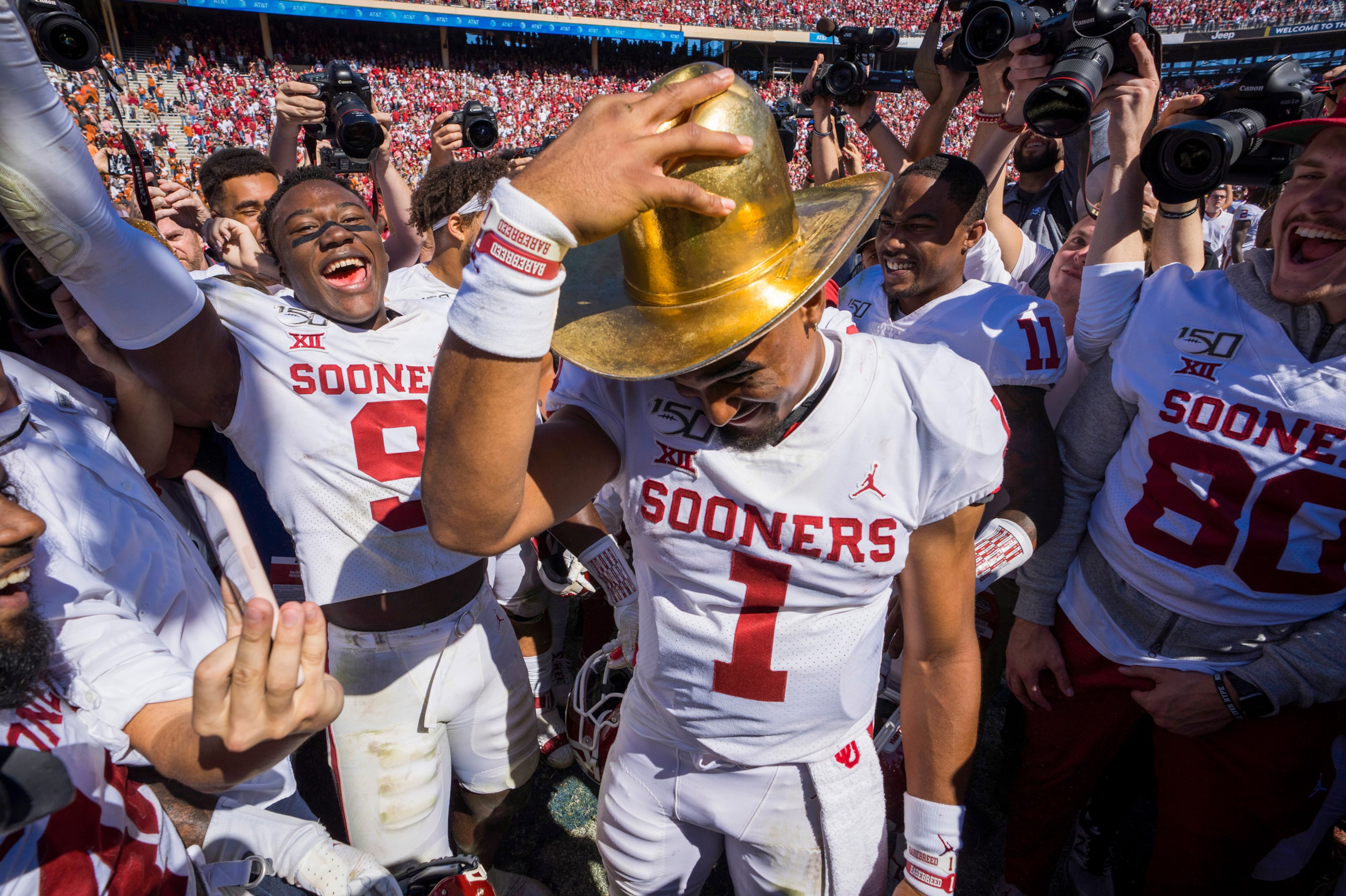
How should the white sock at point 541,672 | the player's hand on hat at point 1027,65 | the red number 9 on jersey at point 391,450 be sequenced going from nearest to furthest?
the red number 9 on jersey at point 391,450 → the player's hand on hat at point 1027,65 → the white sock at point 541,672

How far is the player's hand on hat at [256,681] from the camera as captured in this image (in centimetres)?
100

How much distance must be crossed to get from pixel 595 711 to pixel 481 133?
360cm

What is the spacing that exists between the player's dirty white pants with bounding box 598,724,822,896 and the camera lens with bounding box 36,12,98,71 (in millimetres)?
3828

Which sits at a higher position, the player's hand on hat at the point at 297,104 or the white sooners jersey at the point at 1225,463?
the player's hand on hat at the point at 297,104

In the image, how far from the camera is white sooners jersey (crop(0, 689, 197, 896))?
116 cm

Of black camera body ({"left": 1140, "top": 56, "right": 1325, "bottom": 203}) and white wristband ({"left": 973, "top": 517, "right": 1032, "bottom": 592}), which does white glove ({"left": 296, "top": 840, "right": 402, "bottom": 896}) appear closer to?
white wristband ({"left": 973, "top": 517, "right": 1032, "bottom": 592})

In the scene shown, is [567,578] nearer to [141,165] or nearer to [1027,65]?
[1027,65]

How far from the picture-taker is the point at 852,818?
5.10 feet

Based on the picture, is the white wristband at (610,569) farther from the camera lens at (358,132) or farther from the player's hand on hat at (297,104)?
the player's hand on hat at (297,104)

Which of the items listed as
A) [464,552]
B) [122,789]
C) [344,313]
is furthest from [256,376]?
[464,552]

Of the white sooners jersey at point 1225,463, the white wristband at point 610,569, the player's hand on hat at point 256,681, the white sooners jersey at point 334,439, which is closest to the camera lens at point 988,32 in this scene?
the white sooners jersey at point 1225,463

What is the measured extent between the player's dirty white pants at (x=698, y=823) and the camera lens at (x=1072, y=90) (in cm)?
212

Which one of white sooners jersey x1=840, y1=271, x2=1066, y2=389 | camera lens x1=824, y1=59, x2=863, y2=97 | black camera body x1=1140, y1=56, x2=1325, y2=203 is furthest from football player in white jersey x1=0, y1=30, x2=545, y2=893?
camera lens x1=824, y1=59, x2=863, y2=97

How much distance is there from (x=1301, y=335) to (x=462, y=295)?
197 cm
